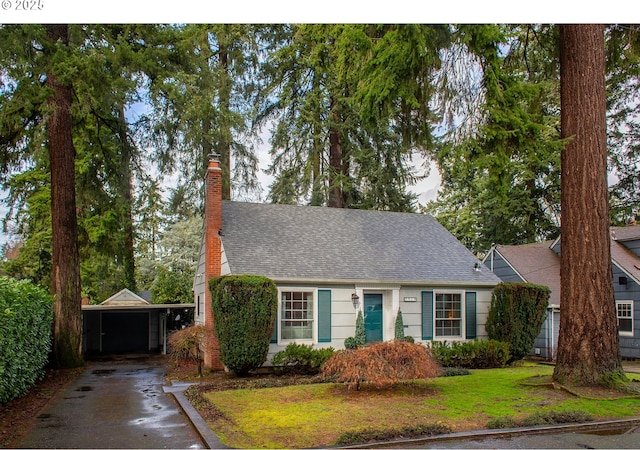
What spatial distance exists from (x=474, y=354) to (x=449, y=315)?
1.81 metres

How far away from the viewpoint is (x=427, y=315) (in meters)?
15.9

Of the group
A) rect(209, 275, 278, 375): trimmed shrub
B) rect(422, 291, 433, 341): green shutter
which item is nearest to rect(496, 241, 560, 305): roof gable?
rect(422, 291, 433, 341): green shutter

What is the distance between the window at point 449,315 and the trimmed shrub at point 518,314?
1131mm

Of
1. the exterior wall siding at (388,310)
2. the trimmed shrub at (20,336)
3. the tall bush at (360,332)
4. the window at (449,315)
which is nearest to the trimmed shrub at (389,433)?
the trimmed shrub at (20,336)

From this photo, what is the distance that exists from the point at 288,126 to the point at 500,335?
1446 cm

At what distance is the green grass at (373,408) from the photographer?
7371mm

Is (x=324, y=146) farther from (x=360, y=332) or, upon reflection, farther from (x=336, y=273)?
(x=360, y=332)

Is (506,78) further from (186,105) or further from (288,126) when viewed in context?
(288,126)

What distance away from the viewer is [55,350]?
52.0ft

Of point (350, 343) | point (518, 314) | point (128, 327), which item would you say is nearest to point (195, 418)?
point (350, 343)

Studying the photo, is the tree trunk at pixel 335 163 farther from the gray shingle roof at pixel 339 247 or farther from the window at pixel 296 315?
the window at pixel 296 315

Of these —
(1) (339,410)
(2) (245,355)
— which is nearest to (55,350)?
(2) (245,355)

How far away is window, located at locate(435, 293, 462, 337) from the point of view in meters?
16.1

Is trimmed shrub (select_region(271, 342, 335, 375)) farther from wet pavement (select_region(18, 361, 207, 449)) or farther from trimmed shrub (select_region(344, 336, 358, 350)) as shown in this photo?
wet pavement (select_region(18, 361, 207, 449))
